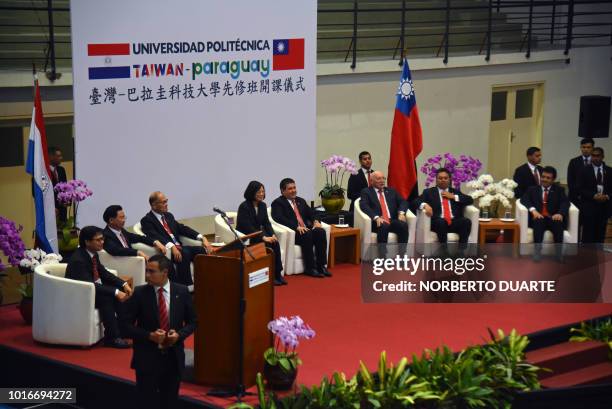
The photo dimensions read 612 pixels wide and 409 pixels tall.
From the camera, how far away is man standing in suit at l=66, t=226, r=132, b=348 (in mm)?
7980

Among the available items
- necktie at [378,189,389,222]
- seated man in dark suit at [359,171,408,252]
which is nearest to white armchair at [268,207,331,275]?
seated man in dark suit at [359,171,408,252]

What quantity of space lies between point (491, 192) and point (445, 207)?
744 millimetres

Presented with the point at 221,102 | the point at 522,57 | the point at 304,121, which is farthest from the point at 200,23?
the point at 522,57

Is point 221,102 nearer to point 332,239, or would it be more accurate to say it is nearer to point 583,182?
point 332,239

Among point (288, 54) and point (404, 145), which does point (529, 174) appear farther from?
point (288, 54)

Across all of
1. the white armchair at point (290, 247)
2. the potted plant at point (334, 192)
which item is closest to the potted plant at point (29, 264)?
the white armchair at point (290, 247)

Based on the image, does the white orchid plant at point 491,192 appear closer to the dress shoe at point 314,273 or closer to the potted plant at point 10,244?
the dress shoe at point 314,273

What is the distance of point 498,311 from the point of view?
9.34m

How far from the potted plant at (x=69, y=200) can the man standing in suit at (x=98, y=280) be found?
0.89 m

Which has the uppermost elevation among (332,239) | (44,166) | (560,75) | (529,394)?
(560,75)

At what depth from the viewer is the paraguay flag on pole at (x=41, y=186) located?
8781 millimetres

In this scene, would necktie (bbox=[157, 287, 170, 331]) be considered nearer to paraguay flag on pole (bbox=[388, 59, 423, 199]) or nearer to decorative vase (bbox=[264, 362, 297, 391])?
decorative vase (bbox=[264, 362, 297, 391])

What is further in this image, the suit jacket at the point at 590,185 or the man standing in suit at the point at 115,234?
the suit jacket at the point at 590,185

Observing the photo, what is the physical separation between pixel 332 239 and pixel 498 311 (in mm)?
1998
